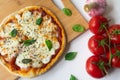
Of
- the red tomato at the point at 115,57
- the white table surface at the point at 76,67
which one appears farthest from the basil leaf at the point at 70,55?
the red tomato at the point at 115,57

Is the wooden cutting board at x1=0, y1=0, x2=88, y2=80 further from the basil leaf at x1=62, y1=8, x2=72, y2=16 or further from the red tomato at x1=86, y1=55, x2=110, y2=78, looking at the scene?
the red tomato at x1=86, y1=55, x2=110, y2=78

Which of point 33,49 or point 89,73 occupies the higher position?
point 33,49

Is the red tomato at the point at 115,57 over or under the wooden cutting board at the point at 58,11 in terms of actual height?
under

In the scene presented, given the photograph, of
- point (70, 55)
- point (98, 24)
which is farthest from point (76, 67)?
point (98, 24)

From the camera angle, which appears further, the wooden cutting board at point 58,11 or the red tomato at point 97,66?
the wooden cutting board at point 58,11

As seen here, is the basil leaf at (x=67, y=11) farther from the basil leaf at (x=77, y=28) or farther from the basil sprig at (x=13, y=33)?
the basil sprig at (x=13, y=33)

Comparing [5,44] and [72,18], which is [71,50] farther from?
[5,44]

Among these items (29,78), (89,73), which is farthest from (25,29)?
(89,73)
